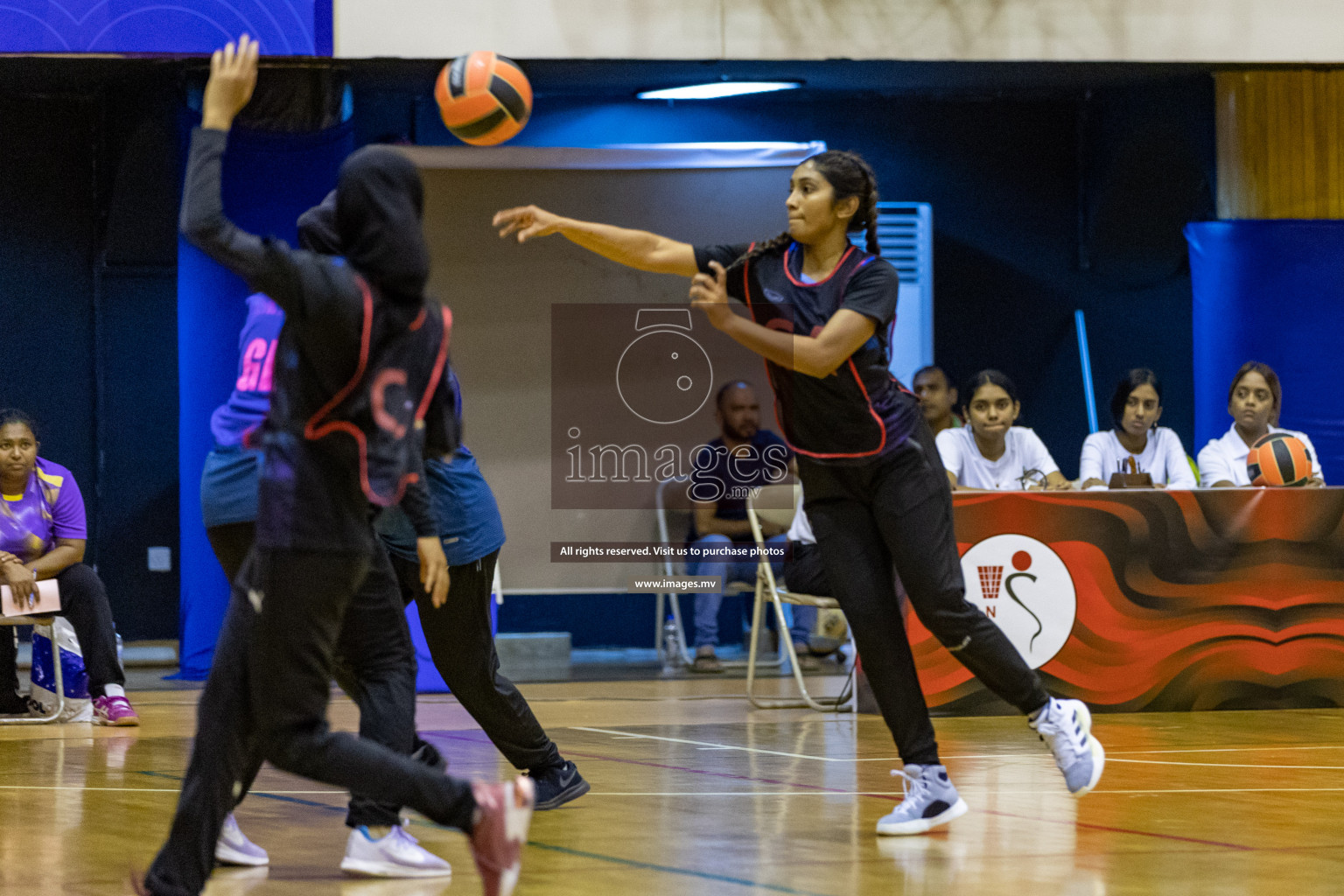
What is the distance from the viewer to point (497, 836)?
3.16m

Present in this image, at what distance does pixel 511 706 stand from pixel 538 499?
5.32 m

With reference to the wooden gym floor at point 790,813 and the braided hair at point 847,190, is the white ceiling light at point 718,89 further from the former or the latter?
the braided hair at point 847,190

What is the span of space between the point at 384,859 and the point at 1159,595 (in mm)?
4468

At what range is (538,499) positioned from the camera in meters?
9.78

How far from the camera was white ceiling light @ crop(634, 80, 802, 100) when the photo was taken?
32.1 feet

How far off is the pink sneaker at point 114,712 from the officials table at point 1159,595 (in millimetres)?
3497

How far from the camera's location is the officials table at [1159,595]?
7.03 metres

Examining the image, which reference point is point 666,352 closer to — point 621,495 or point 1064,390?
point 621,495

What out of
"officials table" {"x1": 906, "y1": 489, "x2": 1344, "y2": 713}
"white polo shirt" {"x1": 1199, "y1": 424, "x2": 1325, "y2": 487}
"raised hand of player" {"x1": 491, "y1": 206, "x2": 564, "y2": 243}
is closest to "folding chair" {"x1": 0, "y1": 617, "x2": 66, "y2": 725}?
"officials table" {"x1": 906, "y1": 489, "x2": 1344, "y2": 713}

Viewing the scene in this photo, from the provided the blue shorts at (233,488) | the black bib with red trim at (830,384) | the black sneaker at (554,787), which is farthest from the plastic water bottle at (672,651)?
the blue shorts at (233,488)

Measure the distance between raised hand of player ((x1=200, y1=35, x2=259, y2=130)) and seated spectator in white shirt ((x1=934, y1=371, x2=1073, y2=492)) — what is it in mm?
5274

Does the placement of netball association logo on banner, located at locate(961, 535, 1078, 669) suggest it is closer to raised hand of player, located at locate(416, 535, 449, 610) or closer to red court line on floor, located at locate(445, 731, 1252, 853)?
red court line on floor, located at locate(445, 731, 1252, 853)

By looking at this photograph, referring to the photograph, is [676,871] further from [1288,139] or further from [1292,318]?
[1288,139]

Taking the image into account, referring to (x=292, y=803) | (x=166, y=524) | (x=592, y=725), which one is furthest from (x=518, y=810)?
(x=166, y=524)
